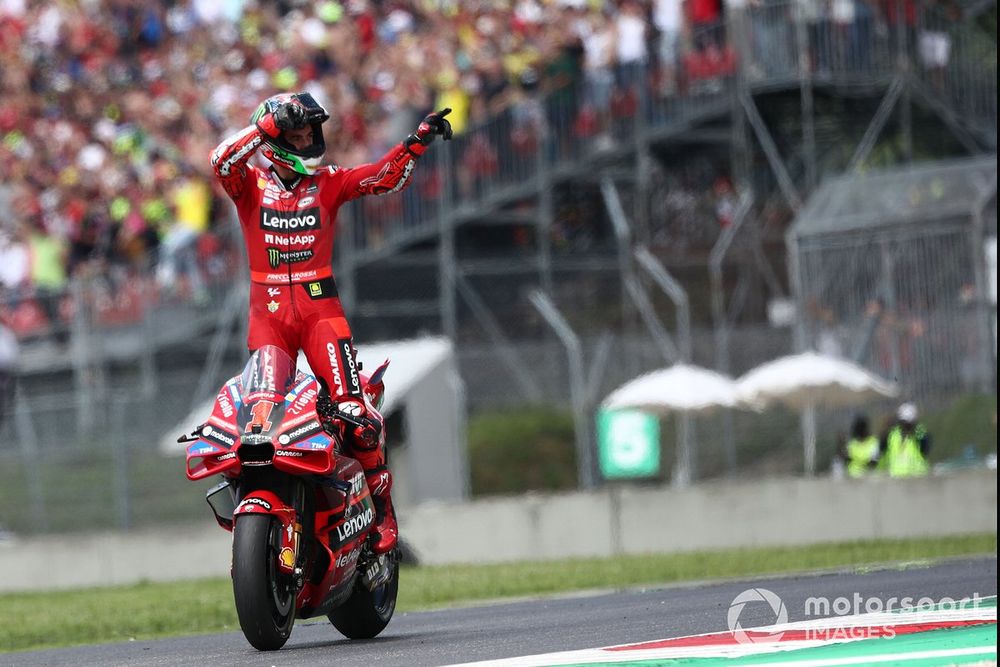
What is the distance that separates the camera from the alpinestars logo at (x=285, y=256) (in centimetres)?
827

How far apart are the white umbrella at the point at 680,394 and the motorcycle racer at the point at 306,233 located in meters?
9.00

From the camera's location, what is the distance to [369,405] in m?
8.30

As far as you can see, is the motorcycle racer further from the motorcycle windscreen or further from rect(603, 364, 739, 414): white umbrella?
rect(603, 364, 739, 414): white umbrella

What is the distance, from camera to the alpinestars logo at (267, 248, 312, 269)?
8.27 meters

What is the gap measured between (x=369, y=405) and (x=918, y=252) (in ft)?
33.7

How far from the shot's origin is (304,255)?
27.1ft

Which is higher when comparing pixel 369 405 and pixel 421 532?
pixel 369 405

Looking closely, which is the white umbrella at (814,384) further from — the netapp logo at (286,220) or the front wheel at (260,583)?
the front wheel at (260,583)

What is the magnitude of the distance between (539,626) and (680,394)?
9366 mm

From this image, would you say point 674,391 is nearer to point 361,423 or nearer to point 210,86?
point 210,86

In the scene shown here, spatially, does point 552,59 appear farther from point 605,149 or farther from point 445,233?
point 445,233

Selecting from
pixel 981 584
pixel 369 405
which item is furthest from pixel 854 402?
pixel 369 405

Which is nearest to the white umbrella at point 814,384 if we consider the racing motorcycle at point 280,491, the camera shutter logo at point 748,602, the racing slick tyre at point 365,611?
the camera shutter logo at point 748,602

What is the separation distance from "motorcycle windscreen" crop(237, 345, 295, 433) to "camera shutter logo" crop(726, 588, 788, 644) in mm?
1944
